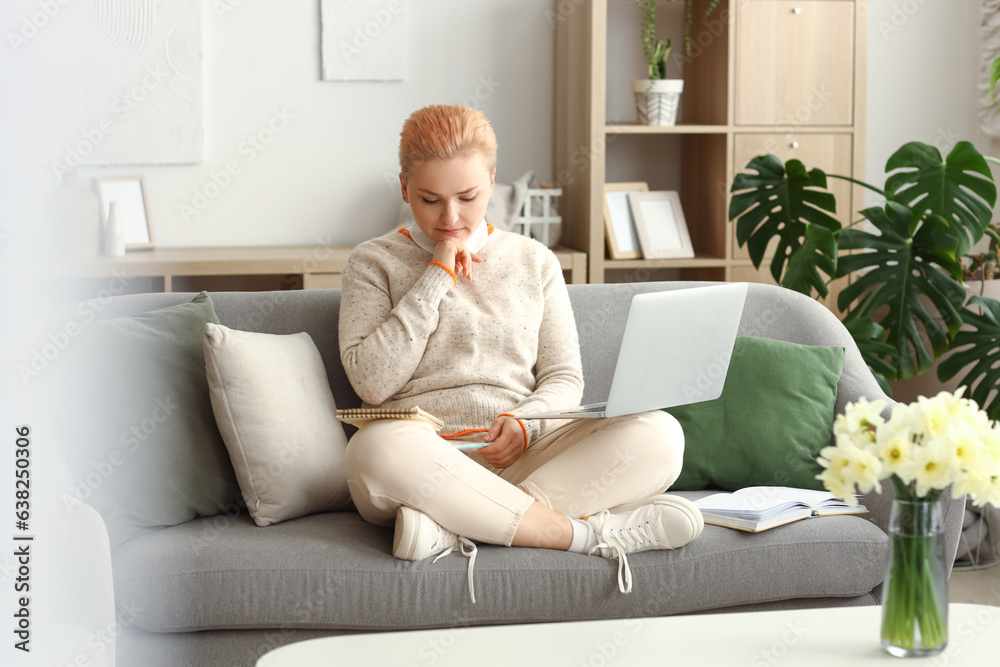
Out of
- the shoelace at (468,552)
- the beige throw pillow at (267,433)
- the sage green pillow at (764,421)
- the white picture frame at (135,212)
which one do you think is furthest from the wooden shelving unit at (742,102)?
the shoelace at (468,552)

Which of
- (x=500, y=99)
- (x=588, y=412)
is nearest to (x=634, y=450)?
(x=588, y=412)

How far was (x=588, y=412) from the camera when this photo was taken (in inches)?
53.7

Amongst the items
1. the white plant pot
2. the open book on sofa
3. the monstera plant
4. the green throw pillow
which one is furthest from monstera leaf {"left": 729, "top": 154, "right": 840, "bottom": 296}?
the green throw pillow

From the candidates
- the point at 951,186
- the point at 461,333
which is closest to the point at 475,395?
the point at 461,333

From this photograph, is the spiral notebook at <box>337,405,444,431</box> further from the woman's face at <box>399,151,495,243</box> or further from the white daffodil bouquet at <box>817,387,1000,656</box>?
the white daffodil bouquet at <box>817,387,1000,656</box>

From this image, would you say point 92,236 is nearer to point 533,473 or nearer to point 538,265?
point 533,473

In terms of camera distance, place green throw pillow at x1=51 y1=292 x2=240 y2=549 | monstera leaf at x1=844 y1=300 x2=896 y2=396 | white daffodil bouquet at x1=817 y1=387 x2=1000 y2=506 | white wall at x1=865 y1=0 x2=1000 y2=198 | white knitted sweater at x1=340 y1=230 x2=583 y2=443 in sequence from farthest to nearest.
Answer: white wall at x1=865 y1=0 x2=1000 y2=198 < monstera leaf at x1=844 y1=300 x2=896 y2=396 < white knitted sweater at x1=340 y1=230 x2=583 y2=443 < green throw pillow at x1=51 y1=292 x2=240 y2=549 < white daffodil bouquet at x1=817 y1=387 x2=1000 y2=506

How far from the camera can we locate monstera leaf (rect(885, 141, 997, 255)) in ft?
7.53

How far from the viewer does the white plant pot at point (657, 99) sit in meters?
2.96

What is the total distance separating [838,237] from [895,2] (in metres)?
1.41

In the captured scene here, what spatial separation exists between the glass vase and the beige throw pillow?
96 cm

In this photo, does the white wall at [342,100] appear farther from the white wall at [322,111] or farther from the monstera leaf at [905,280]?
the monstera leaf at [905,280]

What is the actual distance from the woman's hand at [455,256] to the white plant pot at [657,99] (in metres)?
1.50

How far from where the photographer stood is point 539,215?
3.03 m
